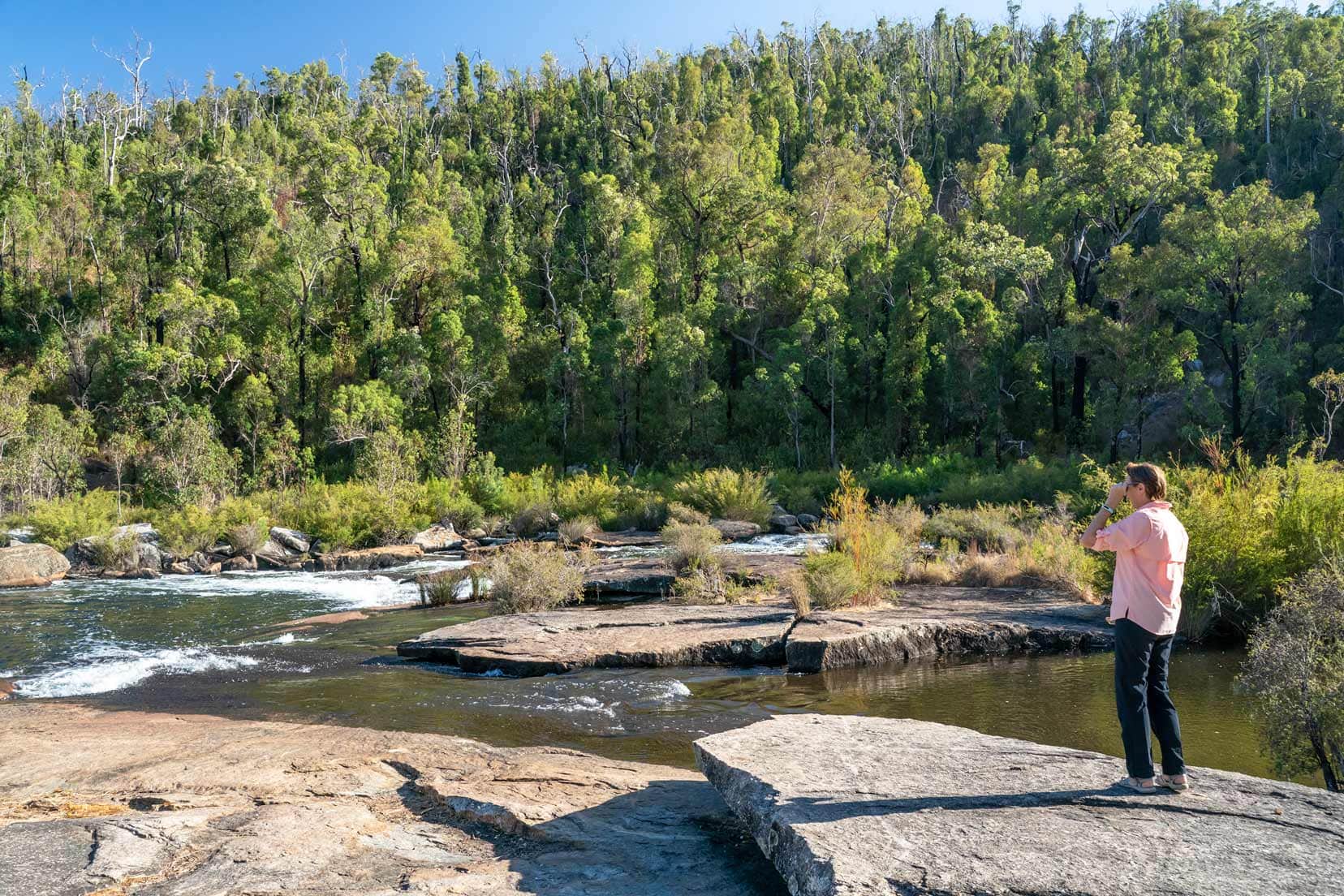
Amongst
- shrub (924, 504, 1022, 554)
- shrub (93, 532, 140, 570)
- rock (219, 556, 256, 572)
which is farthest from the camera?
rock (219, 556, 256, 572)

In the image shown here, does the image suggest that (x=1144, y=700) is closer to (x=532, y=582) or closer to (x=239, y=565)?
(x=532, y=582)

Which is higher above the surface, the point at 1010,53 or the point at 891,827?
the point at 1010,53

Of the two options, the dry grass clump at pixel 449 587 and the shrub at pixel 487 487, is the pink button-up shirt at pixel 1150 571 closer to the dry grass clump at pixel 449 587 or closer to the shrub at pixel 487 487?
the dry grass clump at pixel 449 587

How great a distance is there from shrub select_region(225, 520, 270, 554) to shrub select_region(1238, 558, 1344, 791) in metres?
24.1

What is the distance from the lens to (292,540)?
26.5 m

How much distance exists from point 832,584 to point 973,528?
31.4 feet

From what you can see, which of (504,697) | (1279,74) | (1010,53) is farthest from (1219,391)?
(1010,53)

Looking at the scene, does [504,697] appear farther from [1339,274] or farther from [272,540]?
[1339,274]

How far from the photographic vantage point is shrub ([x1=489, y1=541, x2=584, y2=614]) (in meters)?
14.1

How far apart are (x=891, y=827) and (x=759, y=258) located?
44.4 meters

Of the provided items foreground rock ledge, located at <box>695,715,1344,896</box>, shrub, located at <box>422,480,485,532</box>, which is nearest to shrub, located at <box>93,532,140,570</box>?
shrub, located at <box>422,480,485,532</box>

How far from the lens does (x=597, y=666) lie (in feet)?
35.2

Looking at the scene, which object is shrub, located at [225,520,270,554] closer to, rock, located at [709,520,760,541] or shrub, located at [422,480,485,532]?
shrub, located at [422,480,485,532]

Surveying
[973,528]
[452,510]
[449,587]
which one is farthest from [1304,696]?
[452,510]
